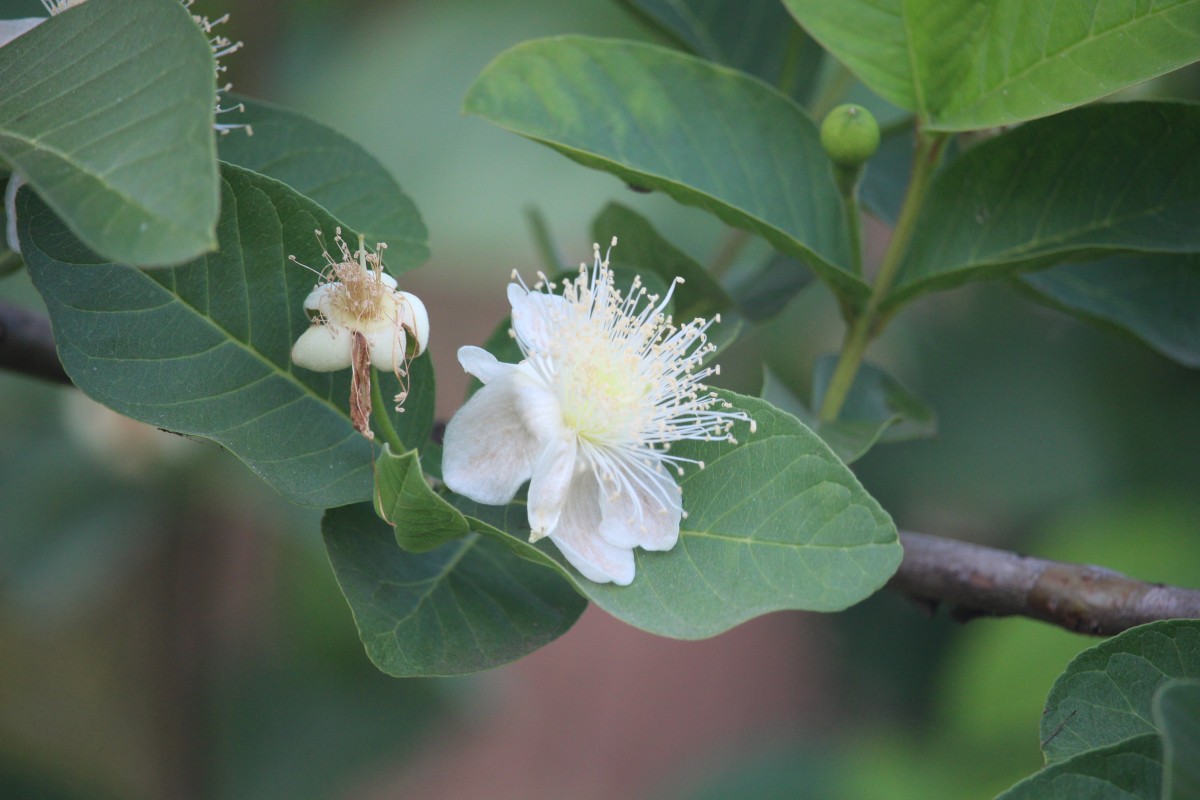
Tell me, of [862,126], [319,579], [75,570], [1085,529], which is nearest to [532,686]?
[319,579]

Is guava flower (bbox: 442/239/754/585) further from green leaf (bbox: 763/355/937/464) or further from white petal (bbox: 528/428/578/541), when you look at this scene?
green leaf (bbox: 763/355/937/464)

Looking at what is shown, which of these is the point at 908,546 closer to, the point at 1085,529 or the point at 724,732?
the point at 1085,529

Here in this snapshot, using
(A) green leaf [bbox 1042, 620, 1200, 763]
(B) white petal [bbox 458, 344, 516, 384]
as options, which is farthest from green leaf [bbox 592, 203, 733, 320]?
(A) green leaf [bbox 1042, 620, 1200, 763]

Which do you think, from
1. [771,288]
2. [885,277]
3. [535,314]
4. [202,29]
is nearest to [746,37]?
[771,288]

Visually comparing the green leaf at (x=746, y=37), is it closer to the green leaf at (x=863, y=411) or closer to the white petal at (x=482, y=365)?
the green leaf at (x=863, y=411)

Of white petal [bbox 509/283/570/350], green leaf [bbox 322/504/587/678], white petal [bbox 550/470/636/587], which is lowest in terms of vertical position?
green leaf [bbox 322/504/587/678]

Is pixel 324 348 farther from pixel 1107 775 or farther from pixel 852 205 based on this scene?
pixel 1107 775
